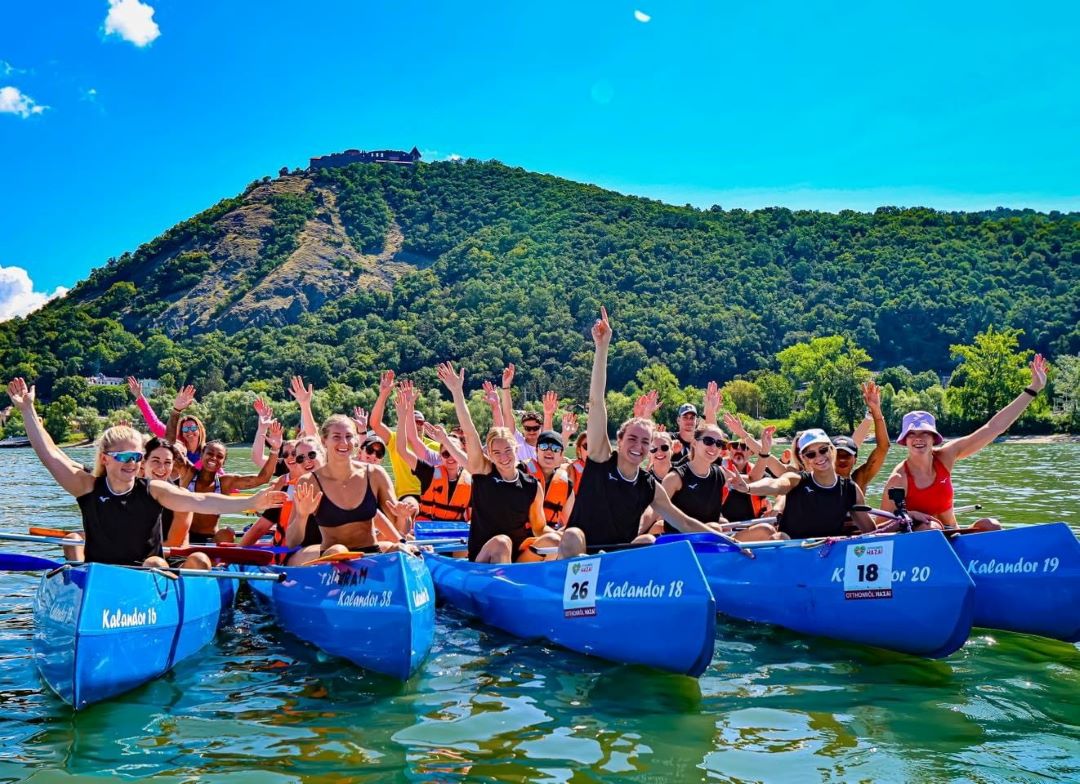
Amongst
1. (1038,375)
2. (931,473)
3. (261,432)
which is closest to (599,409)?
(931,473)

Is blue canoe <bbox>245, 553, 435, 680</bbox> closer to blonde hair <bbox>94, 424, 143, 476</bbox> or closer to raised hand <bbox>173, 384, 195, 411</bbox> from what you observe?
blonde hair <bbox>94, 424, 143, 476</bbox>

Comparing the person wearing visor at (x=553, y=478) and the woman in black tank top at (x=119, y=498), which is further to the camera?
the person wearing visor at (x=553, y=478)

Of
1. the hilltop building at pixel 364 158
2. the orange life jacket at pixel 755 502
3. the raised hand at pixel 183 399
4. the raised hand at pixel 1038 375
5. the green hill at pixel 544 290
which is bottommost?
Answer: the orange life jacket at pixel 755 502

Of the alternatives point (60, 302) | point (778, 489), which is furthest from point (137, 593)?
point (60, 302)

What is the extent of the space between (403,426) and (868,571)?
5.52 meters

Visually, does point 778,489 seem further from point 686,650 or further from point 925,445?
point 686,650

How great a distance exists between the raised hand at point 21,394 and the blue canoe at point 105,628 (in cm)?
115

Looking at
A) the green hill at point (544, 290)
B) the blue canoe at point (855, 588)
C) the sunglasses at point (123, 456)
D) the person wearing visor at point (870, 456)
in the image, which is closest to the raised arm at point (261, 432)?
the sunglasses at point (123, 456)

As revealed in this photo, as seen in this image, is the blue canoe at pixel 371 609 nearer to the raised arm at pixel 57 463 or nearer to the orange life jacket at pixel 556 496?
the raised arm at pixel 57 463

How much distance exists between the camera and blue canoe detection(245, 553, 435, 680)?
556cm

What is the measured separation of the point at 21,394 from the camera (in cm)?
582

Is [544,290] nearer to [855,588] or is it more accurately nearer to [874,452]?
[874,452]

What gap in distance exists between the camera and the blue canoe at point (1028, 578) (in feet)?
20.2

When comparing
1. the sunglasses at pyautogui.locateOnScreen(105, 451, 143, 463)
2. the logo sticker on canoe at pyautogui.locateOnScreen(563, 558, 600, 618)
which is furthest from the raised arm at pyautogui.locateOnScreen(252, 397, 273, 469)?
the logo sticker on canoe at pyautogui.locateOnScreen(563, 558, 600, 618)
